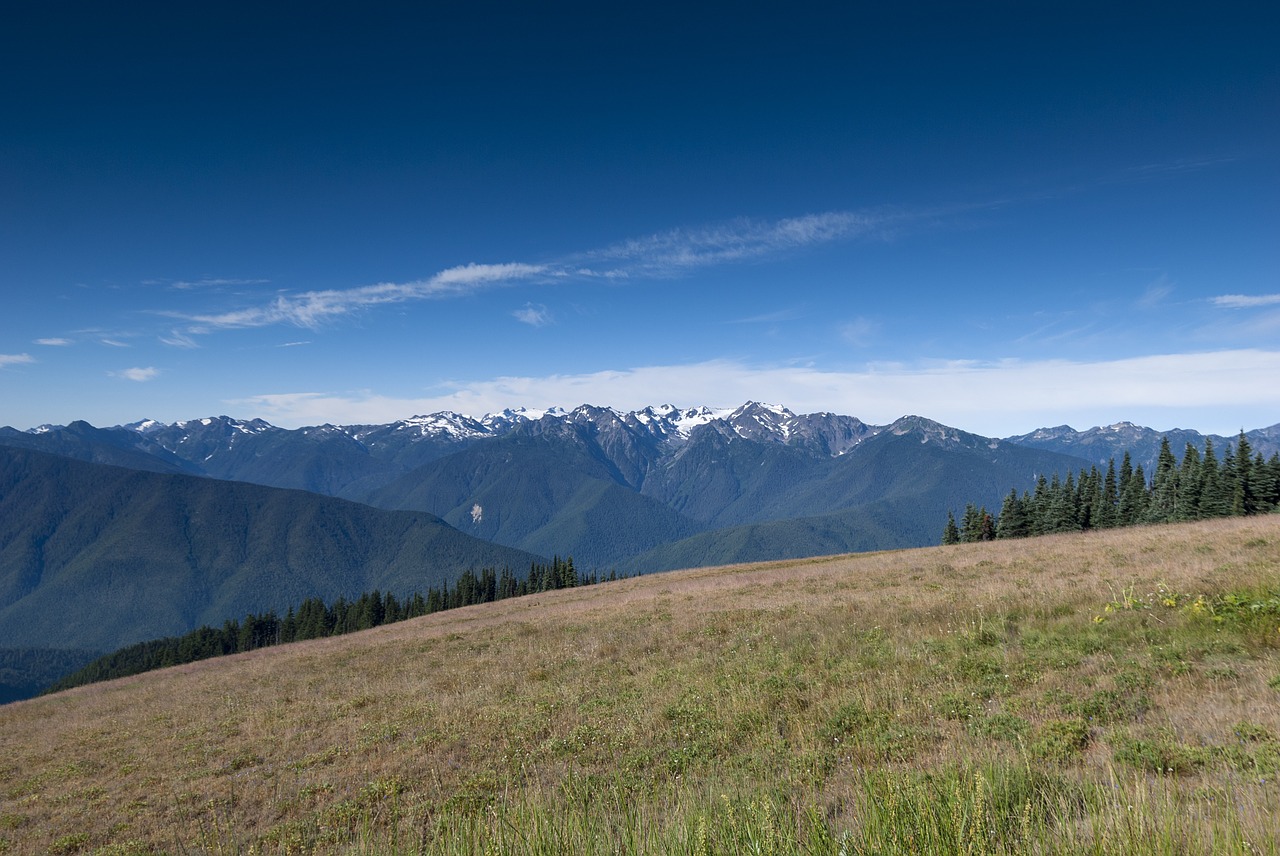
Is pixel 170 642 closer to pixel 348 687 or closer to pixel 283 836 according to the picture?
pixel 348 687

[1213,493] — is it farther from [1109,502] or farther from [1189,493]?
[1109,502]

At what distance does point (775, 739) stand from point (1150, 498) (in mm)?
100612

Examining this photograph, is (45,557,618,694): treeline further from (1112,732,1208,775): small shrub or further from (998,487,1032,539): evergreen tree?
(1112,732,1208,775): small shrub

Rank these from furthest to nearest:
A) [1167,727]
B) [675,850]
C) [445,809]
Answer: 1. [445,809]
2. [1167,727]
3. [675,850]

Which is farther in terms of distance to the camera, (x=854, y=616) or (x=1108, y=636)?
(x=854, y=616)

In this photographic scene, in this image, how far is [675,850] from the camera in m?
3.61

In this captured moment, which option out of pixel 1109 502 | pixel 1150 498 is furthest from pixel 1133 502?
pixel 1109 502

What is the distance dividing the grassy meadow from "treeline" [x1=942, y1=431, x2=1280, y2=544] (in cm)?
6495

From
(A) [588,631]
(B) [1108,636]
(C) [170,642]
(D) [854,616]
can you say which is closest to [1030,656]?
(B) [1108,636]

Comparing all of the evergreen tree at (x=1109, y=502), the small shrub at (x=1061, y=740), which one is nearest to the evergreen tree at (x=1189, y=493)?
the evergreen tree at (x=1109, y=502)

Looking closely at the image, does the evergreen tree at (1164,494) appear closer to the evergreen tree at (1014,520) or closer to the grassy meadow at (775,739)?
the evergreen tree at (1014,520)

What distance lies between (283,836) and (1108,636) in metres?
14.3

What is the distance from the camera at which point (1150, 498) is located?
80.8 metres

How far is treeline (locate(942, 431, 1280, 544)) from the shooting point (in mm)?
65438
